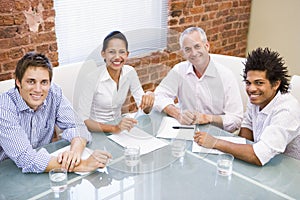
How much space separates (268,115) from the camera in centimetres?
162

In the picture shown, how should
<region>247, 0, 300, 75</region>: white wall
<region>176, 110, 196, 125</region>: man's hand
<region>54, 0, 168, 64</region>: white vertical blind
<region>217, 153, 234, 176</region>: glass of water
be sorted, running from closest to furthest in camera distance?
<region>217, 153, 234, 176</region>: glass of water, <region>176, 110, 196, 125</region>: man's hand, <region>54, 0, 168, 64</region>: white vertical blind, <region>247, 0, 300, 75</region>: white wall


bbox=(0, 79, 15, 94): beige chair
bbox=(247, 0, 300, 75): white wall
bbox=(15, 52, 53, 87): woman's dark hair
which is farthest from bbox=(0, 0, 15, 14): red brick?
bbox=(247, 0, 300, 75): white wall

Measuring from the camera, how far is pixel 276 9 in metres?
3.64

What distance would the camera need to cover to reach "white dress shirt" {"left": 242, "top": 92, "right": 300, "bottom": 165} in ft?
4.72

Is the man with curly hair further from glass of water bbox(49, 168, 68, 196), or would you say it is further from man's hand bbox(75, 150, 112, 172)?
glass of water bbox(49, 168, 68, 196)

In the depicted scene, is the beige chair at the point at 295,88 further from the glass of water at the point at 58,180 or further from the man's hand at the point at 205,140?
the glass of water at the point at 58,180

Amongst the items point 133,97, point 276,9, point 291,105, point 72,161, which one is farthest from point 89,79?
point 276,9

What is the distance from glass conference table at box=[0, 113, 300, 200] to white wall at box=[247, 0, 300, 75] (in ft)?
8.00

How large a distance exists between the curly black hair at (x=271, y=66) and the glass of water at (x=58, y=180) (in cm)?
98

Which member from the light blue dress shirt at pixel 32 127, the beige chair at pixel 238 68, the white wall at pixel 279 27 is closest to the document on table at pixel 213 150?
the light blue dress shirt at pixel 32 127

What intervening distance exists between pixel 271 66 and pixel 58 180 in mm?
1061

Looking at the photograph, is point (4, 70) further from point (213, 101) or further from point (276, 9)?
point (276, 9)

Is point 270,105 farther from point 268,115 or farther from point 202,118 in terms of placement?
point 202,118

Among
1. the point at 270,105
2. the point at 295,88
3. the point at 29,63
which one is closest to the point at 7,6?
the point at 29,63
